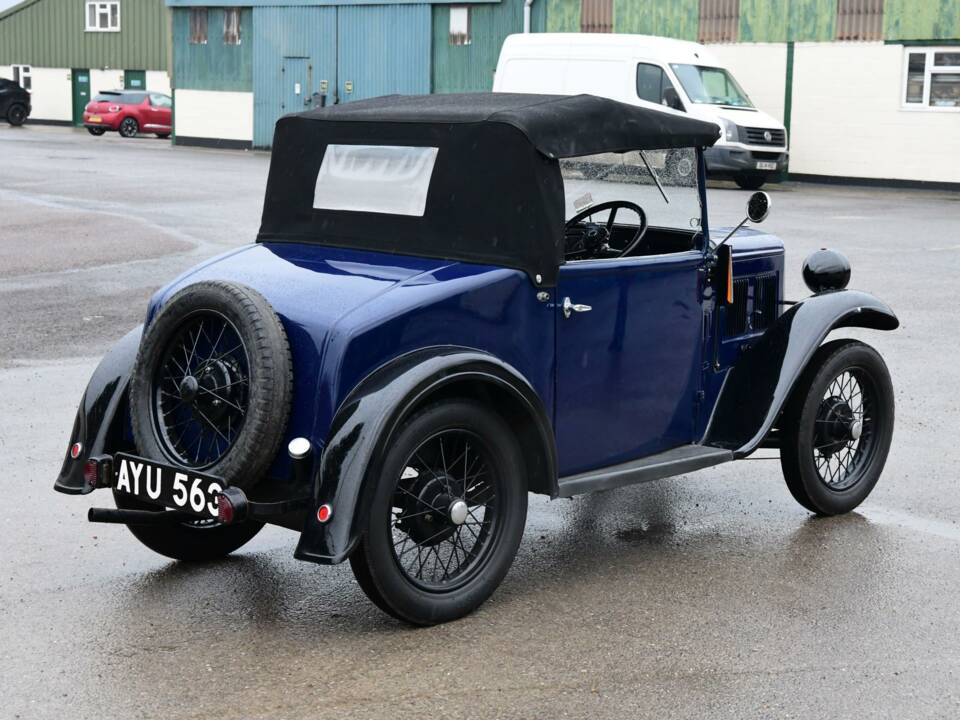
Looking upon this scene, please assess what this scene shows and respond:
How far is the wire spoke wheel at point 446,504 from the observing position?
186 inches

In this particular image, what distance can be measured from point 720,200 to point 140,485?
18.4 meters

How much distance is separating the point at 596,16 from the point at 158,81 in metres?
27.1

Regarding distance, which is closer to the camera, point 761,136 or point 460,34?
point 761,136

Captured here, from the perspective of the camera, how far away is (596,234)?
236 inches

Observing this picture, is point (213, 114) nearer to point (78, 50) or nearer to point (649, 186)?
point (78, 50)

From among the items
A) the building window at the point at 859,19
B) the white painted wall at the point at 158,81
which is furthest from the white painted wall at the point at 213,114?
the building window at the point at 859,19

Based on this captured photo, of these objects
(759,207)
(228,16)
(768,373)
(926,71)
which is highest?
(228,16)

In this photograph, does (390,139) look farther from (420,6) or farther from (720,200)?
(420,6)

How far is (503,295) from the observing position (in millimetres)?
4984

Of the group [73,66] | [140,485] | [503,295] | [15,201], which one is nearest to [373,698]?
[140,485]

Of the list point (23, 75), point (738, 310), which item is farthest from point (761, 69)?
point (23, 75)

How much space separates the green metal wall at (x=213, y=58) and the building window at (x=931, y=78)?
18746 mm

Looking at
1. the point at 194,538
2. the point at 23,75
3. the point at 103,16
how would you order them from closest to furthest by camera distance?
1. the point at 194,538
2. the point at 103,16
3. the point at 23,75

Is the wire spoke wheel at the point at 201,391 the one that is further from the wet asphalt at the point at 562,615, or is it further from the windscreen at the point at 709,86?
the windscreen at the point at 709,86
